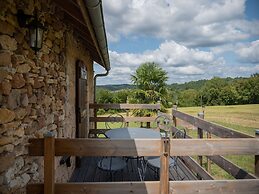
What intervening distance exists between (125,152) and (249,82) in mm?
29891

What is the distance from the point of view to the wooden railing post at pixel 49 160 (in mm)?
2025

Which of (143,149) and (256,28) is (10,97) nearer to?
(143,149)

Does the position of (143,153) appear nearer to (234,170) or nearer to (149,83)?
(234,170)

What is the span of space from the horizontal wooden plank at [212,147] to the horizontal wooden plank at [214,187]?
0.83 feet

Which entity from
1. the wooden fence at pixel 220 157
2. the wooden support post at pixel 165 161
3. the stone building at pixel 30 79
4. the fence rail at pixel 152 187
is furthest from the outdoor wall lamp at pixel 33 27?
the wooden fence at pixel 220 157

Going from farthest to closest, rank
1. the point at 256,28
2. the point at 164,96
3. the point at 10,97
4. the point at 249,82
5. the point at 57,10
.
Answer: the point at 249,82 → the point at 256,28 → the point at 164,96 → the point at 57,10 → the point at 10,97

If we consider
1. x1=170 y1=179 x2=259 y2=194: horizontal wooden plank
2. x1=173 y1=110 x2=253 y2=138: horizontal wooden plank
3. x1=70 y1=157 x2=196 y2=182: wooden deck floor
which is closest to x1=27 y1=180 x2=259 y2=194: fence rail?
x1=170 y1=179 x2=259 y2=194: horizontal wooden plank

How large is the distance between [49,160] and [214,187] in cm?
143

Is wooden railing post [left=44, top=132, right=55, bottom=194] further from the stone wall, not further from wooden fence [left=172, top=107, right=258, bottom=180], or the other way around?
wooden fence [left=172, top=107, right=258, bottom=180]

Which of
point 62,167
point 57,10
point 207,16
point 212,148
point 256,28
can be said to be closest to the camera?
point 212,148

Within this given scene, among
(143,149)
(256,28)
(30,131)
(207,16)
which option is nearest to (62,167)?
(30,131)

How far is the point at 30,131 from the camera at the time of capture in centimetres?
230

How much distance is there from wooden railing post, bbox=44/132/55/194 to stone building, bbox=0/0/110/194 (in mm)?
223

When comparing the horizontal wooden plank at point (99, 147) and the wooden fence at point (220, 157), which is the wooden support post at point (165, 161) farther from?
the wooden fence at point (220, 157)
